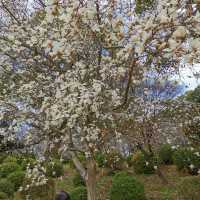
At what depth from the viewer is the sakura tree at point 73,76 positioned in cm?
465

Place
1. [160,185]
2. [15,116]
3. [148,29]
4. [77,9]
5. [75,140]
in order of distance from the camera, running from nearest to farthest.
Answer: [148,29] < [77,9] < [15,116] < [75,140] < [160,185]

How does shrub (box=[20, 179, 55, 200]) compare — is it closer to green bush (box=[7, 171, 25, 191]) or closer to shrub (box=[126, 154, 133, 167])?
green bush (box=[7, 171, 25, 191])

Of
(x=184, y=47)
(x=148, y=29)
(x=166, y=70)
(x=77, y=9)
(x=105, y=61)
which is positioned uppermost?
(x=166, y=70)

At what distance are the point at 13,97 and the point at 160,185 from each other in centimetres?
673

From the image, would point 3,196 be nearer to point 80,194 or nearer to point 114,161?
point 80,194

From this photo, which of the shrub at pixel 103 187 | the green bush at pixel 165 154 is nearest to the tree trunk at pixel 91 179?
the shrub at pixel 103 187

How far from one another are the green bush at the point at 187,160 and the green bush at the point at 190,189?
2892mm

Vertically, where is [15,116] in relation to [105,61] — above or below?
below

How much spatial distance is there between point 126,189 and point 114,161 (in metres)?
3.92

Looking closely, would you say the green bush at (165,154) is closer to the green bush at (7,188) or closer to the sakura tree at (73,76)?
the green bush at (7,188)

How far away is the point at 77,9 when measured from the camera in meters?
3.51

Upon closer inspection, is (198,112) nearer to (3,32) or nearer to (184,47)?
(3,32)

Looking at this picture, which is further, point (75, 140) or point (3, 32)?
point (75, 140)

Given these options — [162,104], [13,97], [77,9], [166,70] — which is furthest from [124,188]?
[77,9]
